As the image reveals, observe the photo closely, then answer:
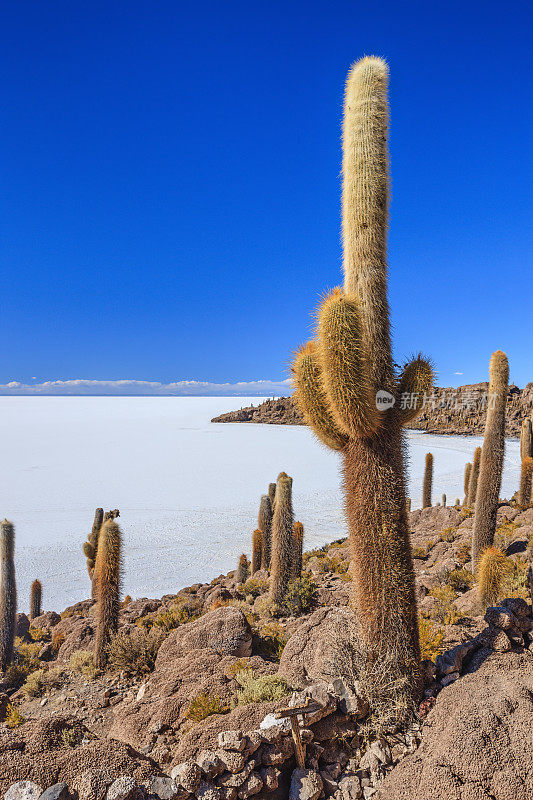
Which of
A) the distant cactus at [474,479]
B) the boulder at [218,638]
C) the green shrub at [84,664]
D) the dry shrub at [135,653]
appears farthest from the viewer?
the distant cactus at [474,479]

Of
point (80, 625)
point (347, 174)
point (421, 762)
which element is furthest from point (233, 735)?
point (80, 625)

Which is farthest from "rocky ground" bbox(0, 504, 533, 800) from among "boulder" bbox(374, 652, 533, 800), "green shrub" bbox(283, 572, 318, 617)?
"green shrub" bbox(283, 572, 318, 617)

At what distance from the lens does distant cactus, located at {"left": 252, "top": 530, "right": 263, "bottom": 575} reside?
13.6 meters

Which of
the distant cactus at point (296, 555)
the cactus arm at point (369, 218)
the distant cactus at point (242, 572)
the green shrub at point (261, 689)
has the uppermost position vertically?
the cactus arm at point (369, 218)

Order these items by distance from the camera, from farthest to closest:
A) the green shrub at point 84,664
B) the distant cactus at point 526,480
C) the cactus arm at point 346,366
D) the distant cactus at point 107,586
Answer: the distant cactus at point 526,480, the distant cactus at point 107,586, the green shrub at point 84,664, the cactus arm at point 346,366

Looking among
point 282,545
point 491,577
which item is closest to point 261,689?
point 491,577

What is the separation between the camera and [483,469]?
10492mm

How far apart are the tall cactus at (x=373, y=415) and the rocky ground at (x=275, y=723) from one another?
469 millimetres

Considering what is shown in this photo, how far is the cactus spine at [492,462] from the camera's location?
1027 centimetres

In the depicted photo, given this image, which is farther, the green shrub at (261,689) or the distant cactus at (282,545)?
the distant cactus at (282,545)

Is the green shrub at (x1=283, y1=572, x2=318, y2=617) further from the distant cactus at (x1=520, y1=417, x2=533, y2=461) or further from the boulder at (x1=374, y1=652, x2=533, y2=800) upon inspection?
the distant cactus at (x1=520, y1=417, x2=533, y2=461)

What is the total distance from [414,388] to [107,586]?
6619 mm

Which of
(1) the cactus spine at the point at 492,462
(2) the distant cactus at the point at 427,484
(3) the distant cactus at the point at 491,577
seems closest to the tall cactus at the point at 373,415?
(3) the distant cactus at the point at 491,577

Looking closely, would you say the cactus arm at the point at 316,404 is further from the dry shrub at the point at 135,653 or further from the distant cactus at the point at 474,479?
the distant cactus at the point at 474,479
